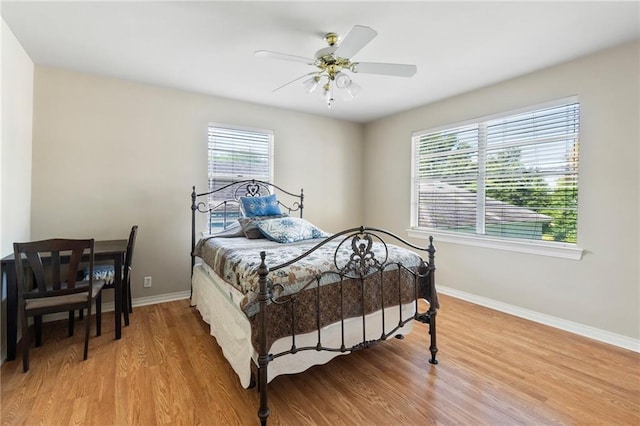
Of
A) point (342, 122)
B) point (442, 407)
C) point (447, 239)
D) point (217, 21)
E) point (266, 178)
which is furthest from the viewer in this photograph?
point (342, 122)

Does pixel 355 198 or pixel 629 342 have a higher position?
pixel 355 198

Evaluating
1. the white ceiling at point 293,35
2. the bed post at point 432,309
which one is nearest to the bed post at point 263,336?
the bed post at point 432,309

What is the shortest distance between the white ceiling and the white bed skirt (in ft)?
6.45

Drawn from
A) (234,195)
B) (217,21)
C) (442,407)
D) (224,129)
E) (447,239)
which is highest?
(217,21)

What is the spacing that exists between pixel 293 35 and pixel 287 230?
1722mm

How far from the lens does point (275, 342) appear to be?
1.79 m

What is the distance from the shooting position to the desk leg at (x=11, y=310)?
2.18 metres

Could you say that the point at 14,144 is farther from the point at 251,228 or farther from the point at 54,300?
the point at 251,228

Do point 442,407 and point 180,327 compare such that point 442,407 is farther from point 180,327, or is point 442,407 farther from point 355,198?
point 355,198

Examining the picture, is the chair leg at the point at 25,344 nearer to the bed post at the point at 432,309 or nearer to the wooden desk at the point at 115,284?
the wooden desk at the point at 115,284

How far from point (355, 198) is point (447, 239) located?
1.72 m

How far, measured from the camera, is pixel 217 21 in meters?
2.19

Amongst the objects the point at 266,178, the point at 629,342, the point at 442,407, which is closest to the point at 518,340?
the point at 629,342

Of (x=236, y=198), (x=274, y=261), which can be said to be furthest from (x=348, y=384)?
(x=236, y=198)
